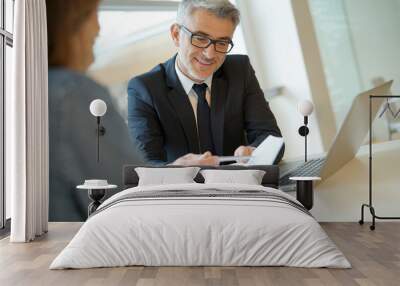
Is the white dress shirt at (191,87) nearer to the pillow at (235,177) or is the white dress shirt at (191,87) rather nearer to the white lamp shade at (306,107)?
the pillow at (235,177)

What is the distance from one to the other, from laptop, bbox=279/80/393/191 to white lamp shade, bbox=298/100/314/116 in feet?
1.55

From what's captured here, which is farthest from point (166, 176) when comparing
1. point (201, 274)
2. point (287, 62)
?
point (201, 274)

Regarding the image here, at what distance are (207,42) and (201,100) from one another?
2.24 ft

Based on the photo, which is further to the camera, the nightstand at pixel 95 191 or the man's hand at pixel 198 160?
the man's hand at pixel 198 160

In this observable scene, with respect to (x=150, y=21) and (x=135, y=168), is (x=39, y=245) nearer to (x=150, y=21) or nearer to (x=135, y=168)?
(x=135, y=168)

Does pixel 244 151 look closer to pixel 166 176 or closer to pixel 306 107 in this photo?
pixel 306 107

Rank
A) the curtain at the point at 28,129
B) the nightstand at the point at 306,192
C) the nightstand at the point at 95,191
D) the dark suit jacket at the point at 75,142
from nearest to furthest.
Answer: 1. the curtain at the point at 28,129
2. the nightstand at the point at 95,191
3. the nightstand at the point at 306,192
4. the dark suit jacket at the point at 75,142

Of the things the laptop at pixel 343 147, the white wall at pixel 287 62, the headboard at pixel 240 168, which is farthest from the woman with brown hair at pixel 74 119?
the laptop at pixel 343 147

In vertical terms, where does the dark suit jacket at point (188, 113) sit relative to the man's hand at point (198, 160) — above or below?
above

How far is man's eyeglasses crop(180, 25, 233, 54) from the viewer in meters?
6.98

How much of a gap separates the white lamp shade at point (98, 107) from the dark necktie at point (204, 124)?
1132mm

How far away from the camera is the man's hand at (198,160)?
6984mm

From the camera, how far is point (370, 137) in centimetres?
686

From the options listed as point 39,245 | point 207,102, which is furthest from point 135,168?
point 39,245
